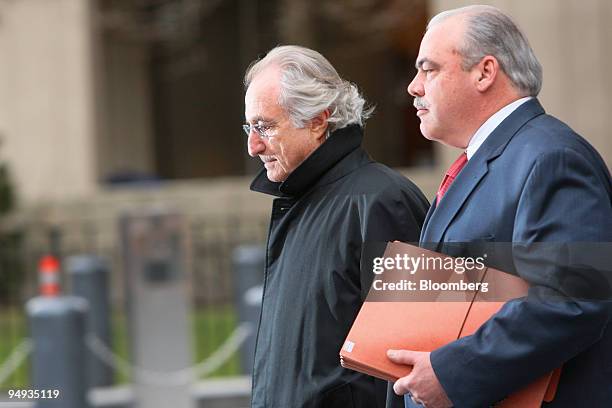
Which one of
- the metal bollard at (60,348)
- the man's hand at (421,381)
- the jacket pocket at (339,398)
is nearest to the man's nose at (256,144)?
the jacket pocket at (339,398)

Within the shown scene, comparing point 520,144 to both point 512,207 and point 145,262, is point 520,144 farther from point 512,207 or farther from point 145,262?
point 145,262

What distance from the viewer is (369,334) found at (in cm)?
262

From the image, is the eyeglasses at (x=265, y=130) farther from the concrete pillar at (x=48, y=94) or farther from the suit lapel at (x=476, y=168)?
the concrete pillar at (x=48, y=94)

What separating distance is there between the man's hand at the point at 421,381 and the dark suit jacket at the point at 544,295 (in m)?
0.02

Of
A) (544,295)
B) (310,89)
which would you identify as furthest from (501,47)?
(310,89)

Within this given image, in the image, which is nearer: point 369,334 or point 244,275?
point 369,334

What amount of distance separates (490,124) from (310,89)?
0.66 metres

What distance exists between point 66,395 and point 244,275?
148 inches

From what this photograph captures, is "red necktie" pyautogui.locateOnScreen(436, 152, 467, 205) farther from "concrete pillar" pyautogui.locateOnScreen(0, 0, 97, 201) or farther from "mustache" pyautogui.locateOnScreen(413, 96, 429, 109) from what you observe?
"concrete pillar" pyautogui.locateOnScreen(0, 0, 97, 201)

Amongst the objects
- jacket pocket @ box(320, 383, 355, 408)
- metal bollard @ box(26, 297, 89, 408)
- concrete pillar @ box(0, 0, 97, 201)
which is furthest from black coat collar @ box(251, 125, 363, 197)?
concrete pillar @ box(0, 0, 97, 201)

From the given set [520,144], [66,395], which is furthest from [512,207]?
[66,395]

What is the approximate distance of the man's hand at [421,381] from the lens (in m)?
2.56

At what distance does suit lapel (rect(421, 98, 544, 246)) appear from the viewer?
2.75 metres

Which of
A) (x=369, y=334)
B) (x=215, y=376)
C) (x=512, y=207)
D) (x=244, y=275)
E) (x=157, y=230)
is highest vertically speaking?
(x=512, y=207)
